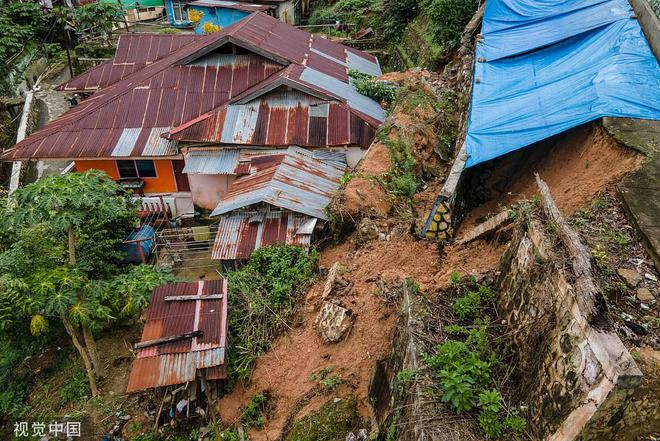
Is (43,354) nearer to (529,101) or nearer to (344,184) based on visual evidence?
(344,184)

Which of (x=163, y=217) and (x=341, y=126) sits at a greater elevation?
(x=341, y=126)

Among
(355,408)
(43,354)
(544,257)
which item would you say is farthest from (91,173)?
(544,257)

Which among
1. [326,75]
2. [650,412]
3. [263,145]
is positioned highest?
[326,75]

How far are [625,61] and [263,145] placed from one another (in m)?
9.82

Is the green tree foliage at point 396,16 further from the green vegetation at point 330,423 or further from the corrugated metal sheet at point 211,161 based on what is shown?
the green vegetation at point 330,423

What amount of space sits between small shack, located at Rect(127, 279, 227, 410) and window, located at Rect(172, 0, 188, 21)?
107 ft

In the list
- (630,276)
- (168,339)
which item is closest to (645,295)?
(630,276)

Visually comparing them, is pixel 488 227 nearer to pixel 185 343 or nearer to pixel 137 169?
pixel 185 343

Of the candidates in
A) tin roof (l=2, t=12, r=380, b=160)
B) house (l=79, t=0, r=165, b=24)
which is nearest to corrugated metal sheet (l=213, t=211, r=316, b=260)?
tin roof (l=2, t=12, r=380, b=160)

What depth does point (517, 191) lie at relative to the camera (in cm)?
956

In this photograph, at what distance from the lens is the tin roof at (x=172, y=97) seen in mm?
14578

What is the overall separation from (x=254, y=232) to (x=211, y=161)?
12.8ft

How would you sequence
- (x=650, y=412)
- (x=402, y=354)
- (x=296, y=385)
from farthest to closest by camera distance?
1. (x=296, y=385)
2. (x=402, y=354)
3. (x=650, y=412)

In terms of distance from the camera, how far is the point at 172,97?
15.7 meters
